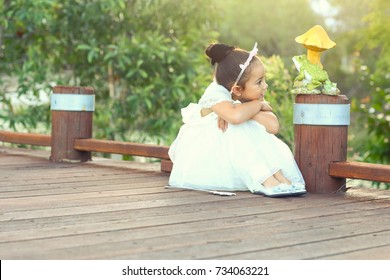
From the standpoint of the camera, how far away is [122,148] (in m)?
5.00

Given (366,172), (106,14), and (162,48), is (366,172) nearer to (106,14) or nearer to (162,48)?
(162,48)

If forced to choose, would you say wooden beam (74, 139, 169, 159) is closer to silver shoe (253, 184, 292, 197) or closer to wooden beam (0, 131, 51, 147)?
wooden beam (0, 131, 51, 147)

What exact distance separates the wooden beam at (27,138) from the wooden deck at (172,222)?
1.03 m

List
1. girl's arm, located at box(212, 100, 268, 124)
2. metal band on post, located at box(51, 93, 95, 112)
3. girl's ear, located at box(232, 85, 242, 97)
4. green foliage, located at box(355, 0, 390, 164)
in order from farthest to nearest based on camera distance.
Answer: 1. green foliage, located at box(355, 0, 390, 164)
2. metal band on post, located at box(51, 93, 95, 112)
3. girl's ear, located at box(232, 85, 242, 97)
4. girl's arm, located at box(212, 100, 268, 124)

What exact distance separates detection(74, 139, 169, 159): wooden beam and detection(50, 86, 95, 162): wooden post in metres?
0.06

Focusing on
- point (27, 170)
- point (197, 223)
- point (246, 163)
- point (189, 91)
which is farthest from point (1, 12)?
point (197, 223)

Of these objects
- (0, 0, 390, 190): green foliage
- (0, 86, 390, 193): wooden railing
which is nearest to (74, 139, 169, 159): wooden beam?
(0, 86, 390, 193): wooden railing

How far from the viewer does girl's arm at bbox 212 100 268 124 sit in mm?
3963

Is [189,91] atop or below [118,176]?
atop

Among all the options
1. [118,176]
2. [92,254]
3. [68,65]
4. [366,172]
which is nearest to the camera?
[92,254]

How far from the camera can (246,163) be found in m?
3.98

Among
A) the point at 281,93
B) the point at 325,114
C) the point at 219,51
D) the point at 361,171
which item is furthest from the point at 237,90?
the point at 281,93

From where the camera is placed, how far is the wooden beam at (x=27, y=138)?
5.51 meters

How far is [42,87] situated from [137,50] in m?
0.88
